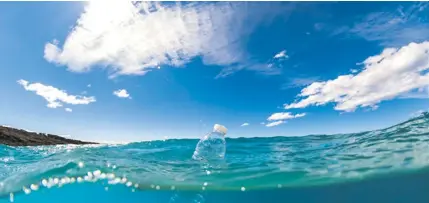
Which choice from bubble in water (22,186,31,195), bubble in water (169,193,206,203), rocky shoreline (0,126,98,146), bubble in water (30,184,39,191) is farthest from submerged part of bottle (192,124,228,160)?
rocky shoreline (0,126,98,146)

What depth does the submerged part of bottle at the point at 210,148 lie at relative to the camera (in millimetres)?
11008

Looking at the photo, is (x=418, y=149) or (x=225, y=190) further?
(x=225, y=190)

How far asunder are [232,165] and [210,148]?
1.25 m

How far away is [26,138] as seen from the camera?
21578mm

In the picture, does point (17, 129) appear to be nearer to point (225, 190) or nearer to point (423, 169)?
point (225, 190)

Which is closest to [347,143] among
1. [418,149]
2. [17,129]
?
[418,149]

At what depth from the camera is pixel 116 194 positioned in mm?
15805

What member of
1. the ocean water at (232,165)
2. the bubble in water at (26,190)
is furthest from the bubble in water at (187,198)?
the bubble in water at (26,190)

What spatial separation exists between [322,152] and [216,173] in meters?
4.19

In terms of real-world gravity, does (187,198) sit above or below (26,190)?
below

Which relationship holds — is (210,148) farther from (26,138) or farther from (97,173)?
(26,138)

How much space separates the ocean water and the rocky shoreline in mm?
6411

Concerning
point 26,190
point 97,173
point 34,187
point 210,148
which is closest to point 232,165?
point 210,148

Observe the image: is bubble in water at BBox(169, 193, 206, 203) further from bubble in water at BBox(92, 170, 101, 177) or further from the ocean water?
bubble in water at BBox(92, 170, 101, 177)
